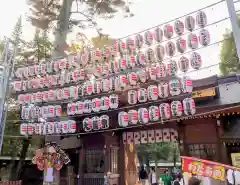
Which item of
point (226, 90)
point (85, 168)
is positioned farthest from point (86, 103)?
point (226, 90)

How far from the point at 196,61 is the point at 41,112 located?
352 inches

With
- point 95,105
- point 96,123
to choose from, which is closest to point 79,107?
point 95,105

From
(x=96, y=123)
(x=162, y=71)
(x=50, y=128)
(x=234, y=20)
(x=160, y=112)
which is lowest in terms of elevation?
(x=50, y=128)

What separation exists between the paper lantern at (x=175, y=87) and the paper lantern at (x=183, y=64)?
1.92ft

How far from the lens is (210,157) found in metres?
12.1

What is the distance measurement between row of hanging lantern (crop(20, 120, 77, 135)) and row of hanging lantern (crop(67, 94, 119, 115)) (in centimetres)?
74

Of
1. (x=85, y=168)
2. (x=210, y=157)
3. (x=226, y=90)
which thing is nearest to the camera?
(x=210, y=157)

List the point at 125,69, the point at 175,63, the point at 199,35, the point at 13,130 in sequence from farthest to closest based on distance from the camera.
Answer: the point at 13,130 → the point at 125,69 → the point at 175,63 → the point at 199,35

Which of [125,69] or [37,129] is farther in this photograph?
[37,129]

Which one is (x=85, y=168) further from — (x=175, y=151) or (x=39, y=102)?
(x=175, y=151)

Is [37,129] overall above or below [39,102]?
below

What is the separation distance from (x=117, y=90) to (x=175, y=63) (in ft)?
11.5

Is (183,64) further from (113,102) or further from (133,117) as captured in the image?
(113,102)

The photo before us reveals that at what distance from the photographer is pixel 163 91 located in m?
11.5
